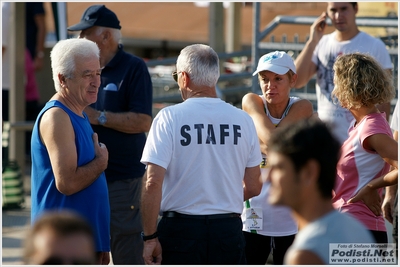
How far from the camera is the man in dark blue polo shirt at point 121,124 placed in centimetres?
434

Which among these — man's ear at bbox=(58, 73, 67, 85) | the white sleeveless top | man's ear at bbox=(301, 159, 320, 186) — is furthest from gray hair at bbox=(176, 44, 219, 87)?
man's ear at bbox=(301, 159, 320, 186)

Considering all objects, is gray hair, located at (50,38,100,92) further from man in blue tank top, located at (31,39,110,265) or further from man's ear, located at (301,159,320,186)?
man's ear, located at (301,159,320,186)

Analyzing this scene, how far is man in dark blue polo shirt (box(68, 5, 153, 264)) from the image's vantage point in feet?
14.2

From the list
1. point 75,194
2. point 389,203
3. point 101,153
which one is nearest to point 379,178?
point 389,203

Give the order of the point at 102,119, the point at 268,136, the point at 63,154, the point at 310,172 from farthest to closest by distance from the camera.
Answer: the point at 102,119 < the point at 268,136 < the point at 63,154 < the point at 310,172

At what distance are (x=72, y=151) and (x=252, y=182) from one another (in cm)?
96

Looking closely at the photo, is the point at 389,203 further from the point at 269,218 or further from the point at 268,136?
the point at 268,136

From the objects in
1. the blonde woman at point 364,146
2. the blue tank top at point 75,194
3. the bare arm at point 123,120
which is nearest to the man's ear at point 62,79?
the blue tank top at point 75,194

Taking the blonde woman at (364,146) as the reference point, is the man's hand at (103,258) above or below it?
below

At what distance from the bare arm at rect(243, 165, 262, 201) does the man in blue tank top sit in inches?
29.0

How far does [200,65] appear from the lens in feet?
11.2

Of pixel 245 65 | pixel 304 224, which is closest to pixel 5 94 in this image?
pixel 245 65

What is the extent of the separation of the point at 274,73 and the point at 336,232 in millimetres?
2008

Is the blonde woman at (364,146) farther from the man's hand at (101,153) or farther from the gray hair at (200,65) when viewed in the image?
the man's hand at (101,153)
